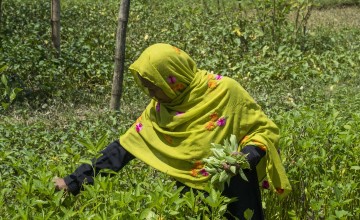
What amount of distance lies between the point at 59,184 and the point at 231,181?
0.75m

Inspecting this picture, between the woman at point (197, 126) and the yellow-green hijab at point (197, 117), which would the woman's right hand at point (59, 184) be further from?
the yellow-green hijab at point (197, 117)

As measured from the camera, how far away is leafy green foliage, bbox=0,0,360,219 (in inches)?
103

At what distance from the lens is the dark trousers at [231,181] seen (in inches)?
115

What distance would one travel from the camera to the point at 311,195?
3.59m

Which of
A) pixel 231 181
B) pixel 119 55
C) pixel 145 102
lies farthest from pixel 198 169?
pixel 145 102

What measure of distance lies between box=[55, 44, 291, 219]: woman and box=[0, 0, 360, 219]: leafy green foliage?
14 centimetres

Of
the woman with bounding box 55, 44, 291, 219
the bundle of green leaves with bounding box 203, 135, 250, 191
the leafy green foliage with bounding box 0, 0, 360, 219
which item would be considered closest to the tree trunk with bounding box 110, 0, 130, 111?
the leafy green foliage with bounding box 0, 0, 360, 219

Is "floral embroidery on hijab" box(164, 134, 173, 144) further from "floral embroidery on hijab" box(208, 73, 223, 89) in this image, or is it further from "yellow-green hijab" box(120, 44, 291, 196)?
"floral embroidery on hijab" box(208, 73, 223, 89)

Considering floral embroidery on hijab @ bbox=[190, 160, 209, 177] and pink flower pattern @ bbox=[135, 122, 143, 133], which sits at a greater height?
pink flower pattern @ bbox=[135, 122, 143, 133]

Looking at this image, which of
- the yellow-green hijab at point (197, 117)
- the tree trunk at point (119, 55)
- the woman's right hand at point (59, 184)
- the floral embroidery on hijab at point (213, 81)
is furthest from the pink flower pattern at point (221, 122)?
the tree trunk at point (119, 55)

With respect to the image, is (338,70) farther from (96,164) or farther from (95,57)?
(96,164)

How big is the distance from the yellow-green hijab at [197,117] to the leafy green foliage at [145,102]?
18 cm

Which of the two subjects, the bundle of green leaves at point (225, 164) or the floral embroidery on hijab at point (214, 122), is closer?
the bundle of green leaves at point (225, 164)

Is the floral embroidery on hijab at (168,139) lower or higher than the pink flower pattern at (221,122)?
lower
